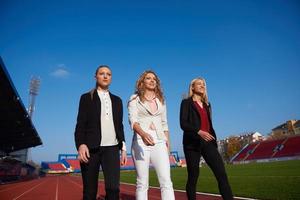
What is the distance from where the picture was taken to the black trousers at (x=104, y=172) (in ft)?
10.5

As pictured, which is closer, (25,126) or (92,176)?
(92,176)

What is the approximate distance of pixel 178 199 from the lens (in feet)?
25.4

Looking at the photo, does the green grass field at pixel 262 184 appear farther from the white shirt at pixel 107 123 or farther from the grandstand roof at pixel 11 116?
the grandstand roof at pixel 11 116

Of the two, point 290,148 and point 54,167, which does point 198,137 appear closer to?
point 290,148

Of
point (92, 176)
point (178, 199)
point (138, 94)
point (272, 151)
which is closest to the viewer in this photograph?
point (92, 176)

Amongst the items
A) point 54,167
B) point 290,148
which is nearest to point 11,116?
point 54,167

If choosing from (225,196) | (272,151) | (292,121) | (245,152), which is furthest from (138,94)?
(292,121)

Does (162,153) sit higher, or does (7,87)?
(7,87)

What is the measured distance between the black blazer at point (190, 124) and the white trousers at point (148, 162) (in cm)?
95

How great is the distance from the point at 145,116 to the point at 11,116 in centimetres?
2818

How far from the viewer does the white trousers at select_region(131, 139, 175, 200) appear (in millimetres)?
3379

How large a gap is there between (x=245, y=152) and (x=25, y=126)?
55746 millimetres

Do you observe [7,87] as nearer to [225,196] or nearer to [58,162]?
[225,196]

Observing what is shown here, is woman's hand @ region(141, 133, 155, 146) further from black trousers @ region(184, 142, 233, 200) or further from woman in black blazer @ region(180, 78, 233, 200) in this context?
black trousers @ region(184, 142, 233, 200)
